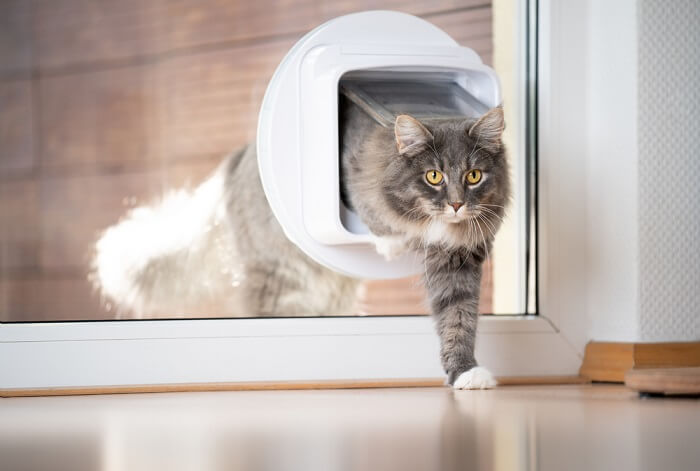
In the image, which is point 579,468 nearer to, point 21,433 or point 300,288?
point 21,433

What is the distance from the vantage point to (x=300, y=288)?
2248 mm

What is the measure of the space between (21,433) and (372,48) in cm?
116


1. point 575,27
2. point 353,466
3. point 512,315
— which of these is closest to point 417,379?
point 512,315

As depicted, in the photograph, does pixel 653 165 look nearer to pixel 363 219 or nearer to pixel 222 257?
pixel 363 219

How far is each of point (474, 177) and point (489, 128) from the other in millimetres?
111

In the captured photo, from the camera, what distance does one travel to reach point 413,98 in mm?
2125

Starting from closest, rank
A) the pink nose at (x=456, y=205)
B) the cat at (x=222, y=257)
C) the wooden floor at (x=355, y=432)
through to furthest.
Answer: the wooden floor at (x=355, y=432), the pink nose at (x=456, y=205), the cat at (x=222, y=257)

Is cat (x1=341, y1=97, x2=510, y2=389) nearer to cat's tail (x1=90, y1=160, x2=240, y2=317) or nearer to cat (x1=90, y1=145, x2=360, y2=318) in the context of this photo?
cat (x1=90, y1=145, x2=360, y2=318)

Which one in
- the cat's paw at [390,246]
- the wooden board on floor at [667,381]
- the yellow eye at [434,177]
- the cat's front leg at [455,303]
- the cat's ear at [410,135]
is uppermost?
the cat's ear at [410,135]

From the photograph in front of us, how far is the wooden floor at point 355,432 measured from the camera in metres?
0.98

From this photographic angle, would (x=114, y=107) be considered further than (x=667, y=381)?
Yes

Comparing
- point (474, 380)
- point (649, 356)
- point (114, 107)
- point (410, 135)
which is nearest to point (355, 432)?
point (474, 380)

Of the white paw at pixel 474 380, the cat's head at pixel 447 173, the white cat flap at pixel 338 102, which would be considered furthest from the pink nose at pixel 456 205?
the white paw at pixel 474 380

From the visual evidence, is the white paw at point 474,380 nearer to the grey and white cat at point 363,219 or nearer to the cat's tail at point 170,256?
the grey and white cat at point 363,219
